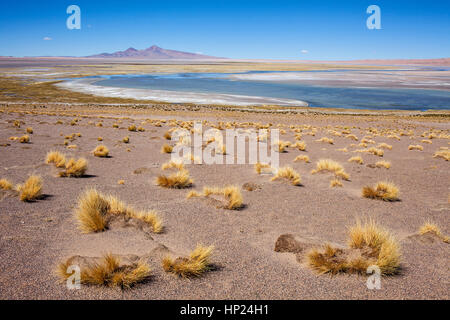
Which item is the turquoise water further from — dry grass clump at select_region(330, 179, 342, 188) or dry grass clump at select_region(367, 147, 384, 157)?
dry grass clump at select_region(330, 179, 342, 188)

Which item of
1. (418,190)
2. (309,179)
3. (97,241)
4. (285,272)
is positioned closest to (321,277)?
(285,272)

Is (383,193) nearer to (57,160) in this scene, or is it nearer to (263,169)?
(263,169)

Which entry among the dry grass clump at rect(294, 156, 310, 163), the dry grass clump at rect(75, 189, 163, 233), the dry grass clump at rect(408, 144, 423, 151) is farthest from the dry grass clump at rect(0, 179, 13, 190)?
the dry grass clump at rect(408, 144, 423, 151)

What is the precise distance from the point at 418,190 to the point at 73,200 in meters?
9.42

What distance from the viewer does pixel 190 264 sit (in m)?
3.80

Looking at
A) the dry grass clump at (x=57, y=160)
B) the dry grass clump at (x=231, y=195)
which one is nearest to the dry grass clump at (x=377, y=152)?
the dry grass clump at (x=231, y=195)

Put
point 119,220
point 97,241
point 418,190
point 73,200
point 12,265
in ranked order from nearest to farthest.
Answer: point 12,265 < point 97,241 < point 119,220 < point 73,200 < point 418,190

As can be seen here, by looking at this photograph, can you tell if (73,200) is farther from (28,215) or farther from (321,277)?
(321,277)

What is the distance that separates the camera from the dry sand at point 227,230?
11.7 ft

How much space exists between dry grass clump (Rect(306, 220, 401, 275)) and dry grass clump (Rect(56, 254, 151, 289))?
7.59 ft

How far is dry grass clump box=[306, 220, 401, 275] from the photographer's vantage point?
394 cm

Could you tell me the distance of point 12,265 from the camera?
3.78m

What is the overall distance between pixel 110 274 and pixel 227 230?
2.37m
